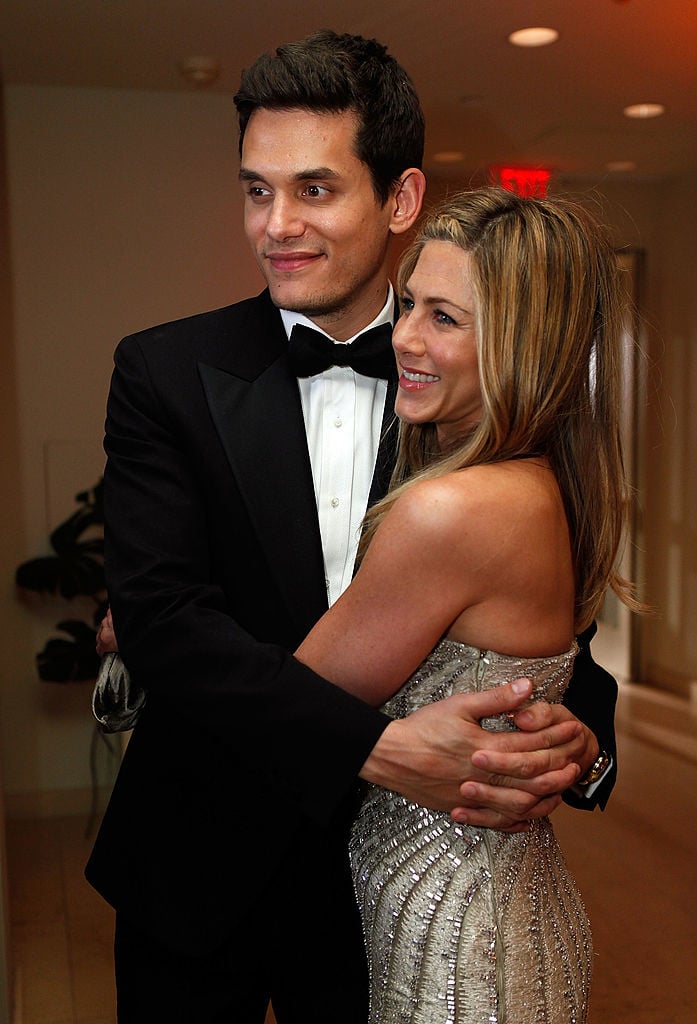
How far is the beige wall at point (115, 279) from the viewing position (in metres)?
3.50

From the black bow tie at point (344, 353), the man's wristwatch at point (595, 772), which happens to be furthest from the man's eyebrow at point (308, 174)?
the man's wristwatch at point (595, 772)

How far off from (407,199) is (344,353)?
30cm

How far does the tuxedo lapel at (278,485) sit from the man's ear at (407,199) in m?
0.41

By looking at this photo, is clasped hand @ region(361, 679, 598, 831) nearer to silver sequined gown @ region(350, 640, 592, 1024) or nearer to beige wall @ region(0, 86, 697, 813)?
silver sequined gown @ region(350, 640, 592, 1024)

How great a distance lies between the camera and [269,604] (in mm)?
1565

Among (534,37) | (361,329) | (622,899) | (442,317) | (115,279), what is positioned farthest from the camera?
(115,279)

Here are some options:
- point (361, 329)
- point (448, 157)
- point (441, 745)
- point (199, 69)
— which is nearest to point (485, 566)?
point (441, 745)

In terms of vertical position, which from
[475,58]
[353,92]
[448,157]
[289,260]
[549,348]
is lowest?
[549,348]

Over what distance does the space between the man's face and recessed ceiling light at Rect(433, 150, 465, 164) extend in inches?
73.7

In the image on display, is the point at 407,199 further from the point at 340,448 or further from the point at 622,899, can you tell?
the point at 622,899

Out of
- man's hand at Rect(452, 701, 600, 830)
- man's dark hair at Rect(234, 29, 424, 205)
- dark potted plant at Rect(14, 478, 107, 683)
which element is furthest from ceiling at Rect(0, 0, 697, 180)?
man's hand at Rect(452, 701, 600, 830)

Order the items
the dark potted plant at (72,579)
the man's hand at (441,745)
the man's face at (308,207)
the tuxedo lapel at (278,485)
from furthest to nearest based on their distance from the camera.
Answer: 1. the dark potted plant at (72,579)
2. the man's face at (308,207)
3. the tuxedo lapel at (278,485)
4. the man's hand at (441,745)

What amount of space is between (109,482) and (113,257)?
7.65 feet

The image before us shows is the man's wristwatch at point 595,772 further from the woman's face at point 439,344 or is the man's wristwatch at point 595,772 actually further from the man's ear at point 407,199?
the man's ear at point 407,199
